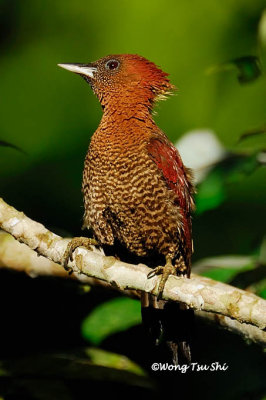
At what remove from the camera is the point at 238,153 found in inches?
122

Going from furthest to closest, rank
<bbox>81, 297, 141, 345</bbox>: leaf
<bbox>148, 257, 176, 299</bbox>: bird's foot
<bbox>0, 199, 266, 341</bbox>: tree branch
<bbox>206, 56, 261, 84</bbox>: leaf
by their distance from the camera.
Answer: <bbox>81, 297, 141, 345</bbox>: leaf → <bbox>206, 56, 261, 84</bbox>: leaf → <bbox>148, 257, 176, 299</bbox>: bird's foot → <bbox>0, 199, 266, 341</bbox>: tree branch

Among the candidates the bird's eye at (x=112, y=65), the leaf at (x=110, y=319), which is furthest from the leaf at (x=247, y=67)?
the leaf at (x=110, y=319)

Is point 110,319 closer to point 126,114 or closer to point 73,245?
point 73,245

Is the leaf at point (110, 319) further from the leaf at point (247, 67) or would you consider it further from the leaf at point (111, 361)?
the leaf at point (247, 67)

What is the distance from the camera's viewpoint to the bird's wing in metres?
3.30

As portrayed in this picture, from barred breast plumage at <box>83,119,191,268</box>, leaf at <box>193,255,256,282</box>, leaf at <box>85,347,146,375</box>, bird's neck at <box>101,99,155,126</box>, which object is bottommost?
leaf at <box>85,347,146,375</box>

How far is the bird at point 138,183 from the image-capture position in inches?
130

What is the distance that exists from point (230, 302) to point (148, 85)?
4.51 feet

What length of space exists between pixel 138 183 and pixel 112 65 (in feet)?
2.32

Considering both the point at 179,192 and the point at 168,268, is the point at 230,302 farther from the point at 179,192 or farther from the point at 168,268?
the point at 179,192

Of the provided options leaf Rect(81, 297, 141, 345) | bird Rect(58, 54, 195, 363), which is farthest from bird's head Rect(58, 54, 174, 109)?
leaf Rect(81, 297, 141, 345)

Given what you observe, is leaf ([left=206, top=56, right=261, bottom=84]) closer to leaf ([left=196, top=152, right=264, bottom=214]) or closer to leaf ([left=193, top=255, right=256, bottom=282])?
leaf ([left=196, top=152, right=264, bottom=214])

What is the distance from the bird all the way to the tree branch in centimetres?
41

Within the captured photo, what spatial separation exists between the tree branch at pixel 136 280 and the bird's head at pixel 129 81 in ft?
3.08
